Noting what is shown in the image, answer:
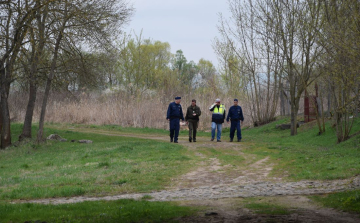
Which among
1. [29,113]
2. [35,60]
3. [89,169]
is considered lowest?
[89,169]

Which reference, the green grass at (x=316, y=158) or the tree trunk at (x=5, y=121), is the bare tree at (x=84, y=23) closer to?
the tree trunk at (x=5, y=121)

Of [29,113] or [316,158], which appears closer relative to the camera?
[316,158]

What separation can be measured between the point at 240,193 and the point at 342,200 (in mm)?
2454

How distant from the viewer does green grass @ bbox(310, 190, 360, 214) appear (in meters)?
9.07

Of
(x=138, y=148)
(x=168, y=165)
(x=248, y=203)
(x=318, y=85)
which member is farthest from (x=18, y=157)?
(x=318, y=85)

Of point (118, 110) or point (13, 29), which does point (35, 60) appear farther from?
point (118, 110)

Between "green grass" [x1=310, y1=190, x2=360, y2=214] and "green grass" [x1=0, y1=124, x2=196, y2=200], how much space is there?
4244 mm

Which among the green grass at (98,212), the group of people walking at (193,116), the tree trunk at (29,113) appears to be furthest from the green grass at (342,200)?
the tree trunk at (29,113)

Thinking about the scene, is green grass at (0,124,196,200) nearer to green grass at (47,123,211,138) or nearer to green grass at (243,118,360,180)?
green grass at (243,118,360,180)

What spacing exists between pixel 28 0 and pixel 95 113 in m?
18.5

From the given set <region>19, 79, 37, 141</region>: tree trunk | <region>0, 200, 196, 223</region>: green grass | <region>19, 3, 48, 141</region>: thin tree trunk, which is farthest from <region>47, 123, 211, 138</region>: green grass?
<region>0, 200, 196, 223</region>: green grass

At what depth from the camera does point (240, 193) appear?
449 inches

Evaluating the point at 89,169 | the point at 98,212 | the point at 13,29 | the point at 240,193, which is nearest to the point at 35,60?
the point at 13,29

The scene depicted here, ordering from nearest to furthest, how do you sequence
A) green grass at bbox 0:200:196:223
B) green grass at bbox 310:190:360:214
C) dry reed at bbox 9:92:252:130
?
green grass at bbox 0:200:196:223, green grass at bbox 310:190:360:214, dry reed at bbox 9:92:252:130
